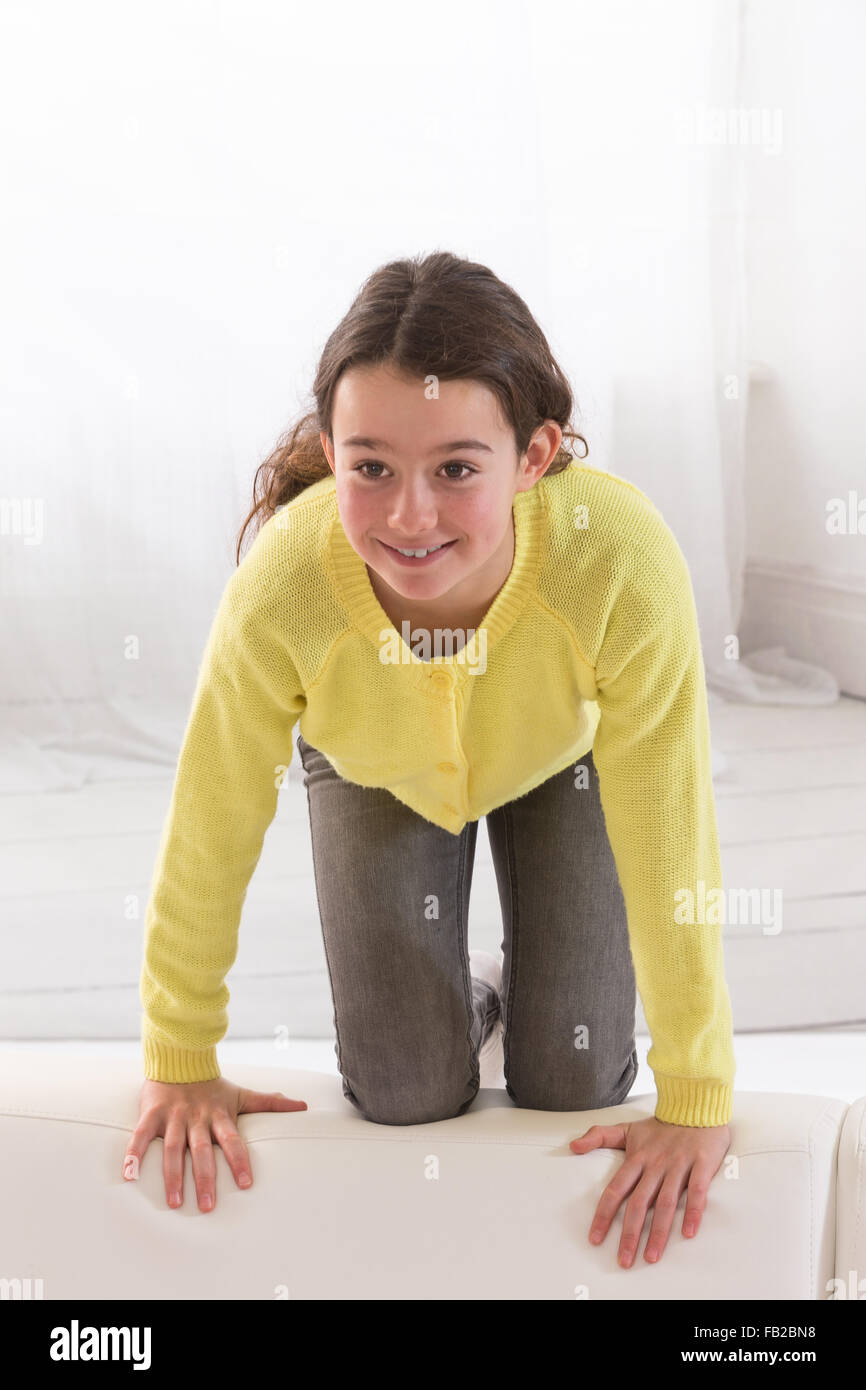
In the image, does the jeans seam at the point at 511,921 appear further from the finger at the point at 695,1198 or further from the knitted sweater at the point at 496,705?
the finger at the point at 695,1198

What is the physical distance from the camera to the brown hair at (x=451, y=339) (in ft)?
2.77

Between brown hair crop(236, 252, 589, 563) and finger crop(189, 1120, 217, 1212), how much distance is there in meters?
0.46

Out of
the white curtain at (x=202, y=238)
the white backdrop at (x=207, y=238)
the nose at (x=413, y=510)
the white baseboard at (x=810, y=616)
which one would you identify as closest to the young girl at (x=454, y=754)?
the nose at (x=413, y=510)

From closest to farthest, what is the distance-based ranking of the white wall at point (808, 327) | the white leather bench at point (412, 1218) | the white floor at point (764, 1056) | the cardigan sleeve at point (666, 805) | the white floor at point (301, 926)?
the white leather bench at point (412, 1218), the cardigan sleeve at point (666, 805), the white floor at point (764, 1056), the white floor at point (301, 926), the white wall at point (808, 327)

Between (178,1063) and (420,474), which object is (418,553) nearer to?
(420,474)

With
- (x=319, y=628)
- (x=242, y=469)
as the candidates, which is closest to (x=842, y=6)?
(x=242, y=469)

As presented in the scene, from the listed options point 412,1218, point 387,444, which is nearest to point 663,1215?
point 412,1218

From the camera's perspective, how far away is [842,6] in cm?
254

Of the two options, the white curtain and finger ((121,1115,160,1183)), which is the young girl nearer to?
finger ((121,1115,160,1183))

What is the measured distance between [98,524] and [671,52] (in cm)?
135

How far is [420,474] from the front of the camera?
2.77ft

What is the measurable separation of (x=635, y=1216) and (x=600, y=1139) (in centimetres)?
7

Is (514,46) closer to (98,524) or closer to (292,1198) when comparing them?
(98,524)

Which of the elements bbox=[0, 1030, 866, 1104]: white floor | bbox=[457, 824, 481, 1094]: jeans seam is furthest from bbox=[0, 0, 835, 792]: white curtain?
bbox=[457, 824, 481, 1094]: jeans seam
